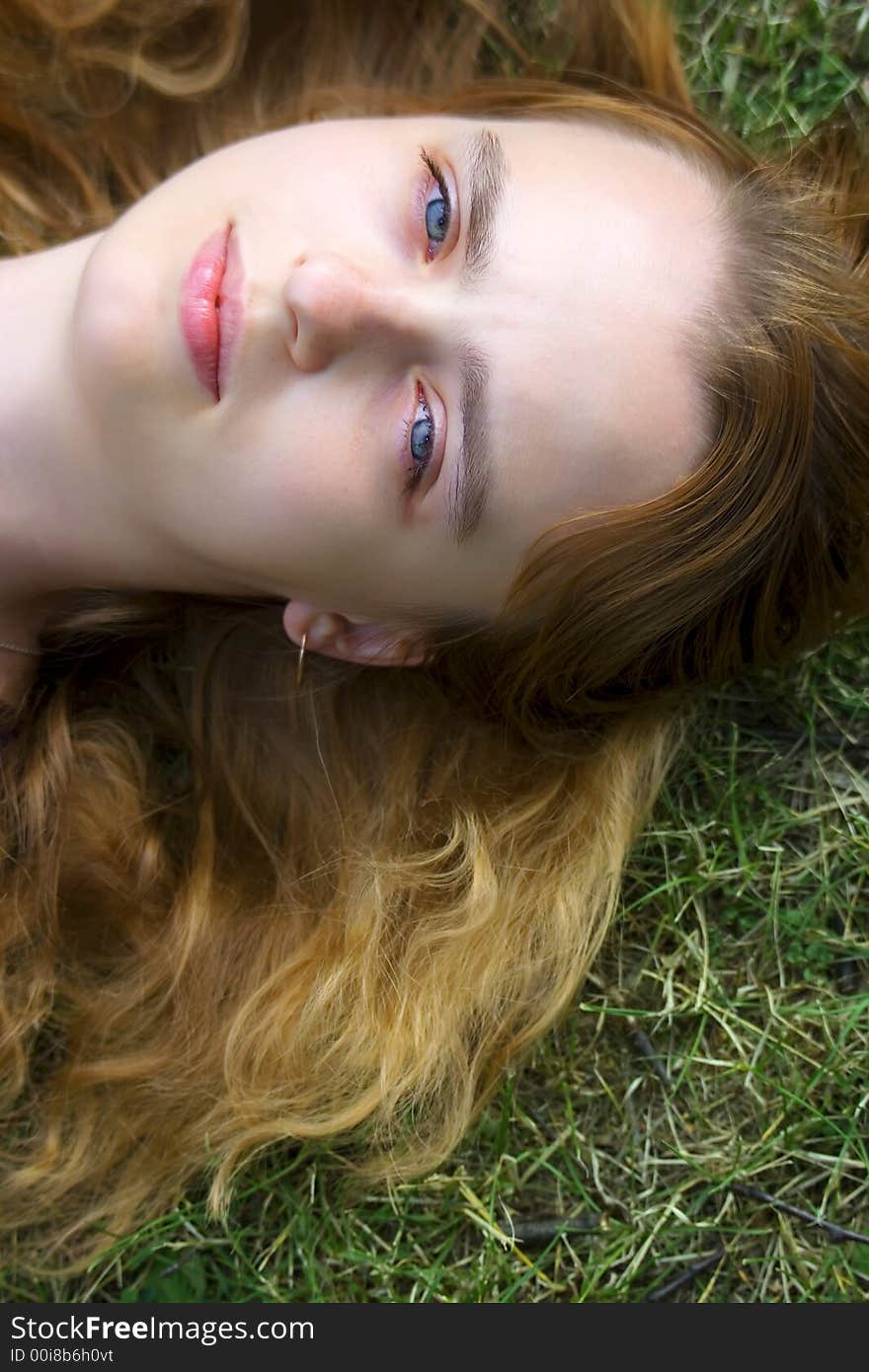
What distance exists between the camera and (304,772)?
257 centimetres

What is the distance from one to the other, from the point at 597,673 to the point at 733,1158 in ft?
3.63

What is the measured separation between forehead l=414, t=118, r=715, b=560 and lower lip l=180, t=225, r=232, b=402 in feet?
1.32

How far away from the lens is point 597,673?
224 cm

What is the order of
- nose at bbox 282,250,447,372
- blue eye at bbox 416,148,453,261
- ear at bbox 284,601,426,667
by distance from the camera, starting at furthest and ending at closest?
ear at bbox 284,601,426,667, blue eye at bbox 416,148,453,261, nose at bbox 282,250,447,372

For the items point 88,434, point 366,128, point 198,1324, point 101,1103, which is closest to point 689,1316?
point 198,1324

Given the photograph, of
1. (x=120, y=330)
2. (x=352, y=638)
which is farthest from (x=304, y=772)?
(x=120, y=330)

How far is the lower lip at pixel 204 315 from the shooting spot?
181 centimetres

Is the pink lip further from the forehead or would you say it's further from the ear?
the ear

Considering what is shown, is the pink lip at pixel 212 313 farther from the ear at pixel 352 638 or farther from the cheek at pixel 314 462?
the ear at pixel 352 638

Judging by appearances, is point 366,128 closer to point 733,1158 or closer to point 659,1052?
point 659,1052

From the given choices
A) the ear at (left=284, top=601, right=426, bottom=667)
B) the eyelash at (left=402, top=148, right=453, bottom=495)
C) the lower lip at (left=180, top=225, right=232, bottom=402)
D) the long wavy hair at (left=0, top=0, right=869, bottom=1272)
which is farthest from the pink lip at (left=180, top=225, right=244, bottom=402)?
the long wavy hair at (left=0, top=0, right=869, bottom=1272)

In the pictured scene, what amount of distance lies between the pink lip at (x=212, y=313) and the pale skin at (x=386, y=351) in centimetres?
2

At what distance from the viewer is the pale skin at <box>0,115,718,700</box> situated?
179cm

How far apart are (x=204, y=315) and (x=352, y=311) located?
0.80 feet
